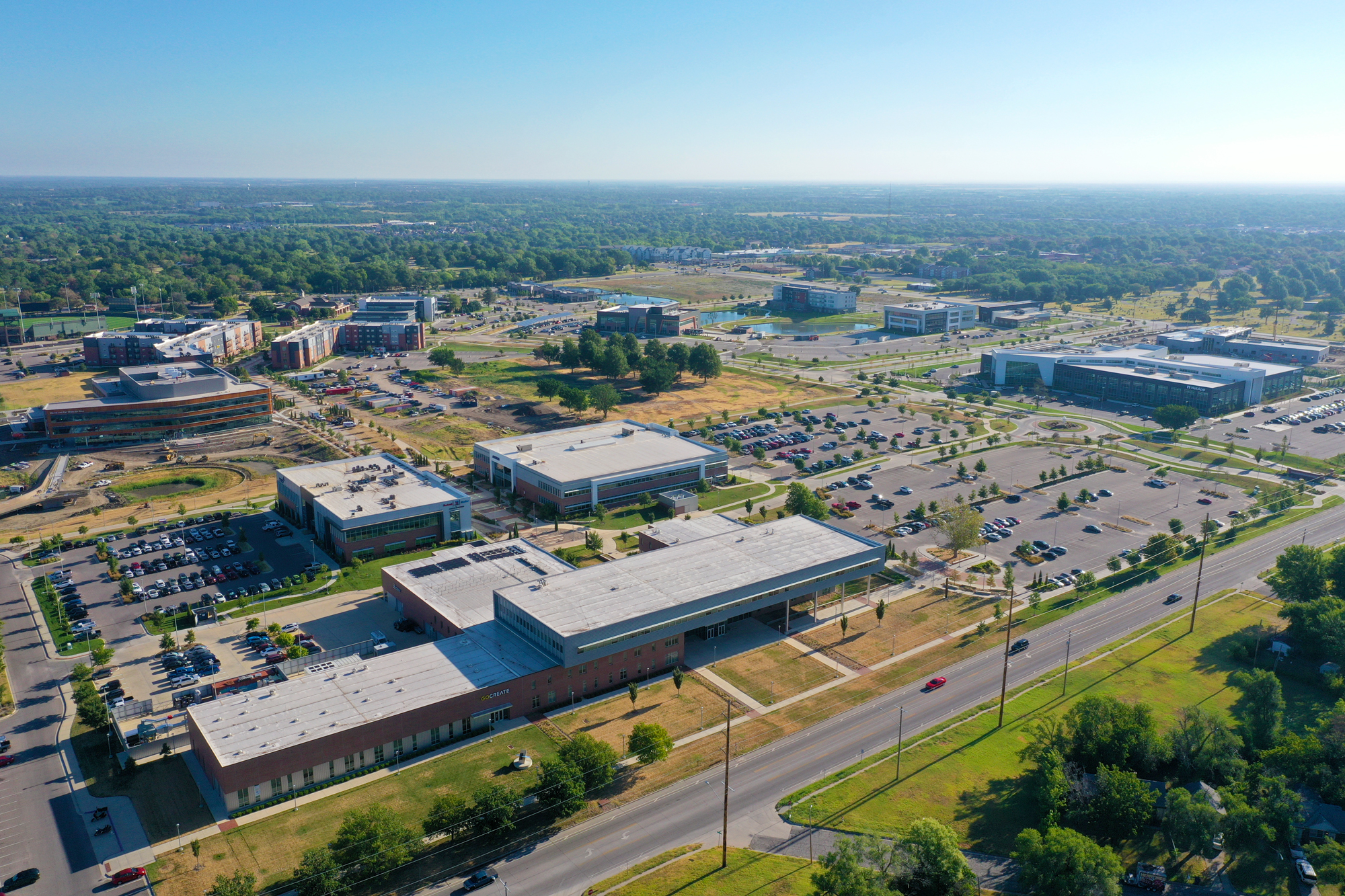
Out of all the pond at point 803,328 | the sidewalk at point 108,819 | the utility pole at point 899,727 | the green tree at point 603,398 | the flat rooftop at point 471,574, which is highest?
the pond at point 803,328

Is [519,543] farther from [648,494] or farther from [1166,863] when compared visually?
[1166,863]

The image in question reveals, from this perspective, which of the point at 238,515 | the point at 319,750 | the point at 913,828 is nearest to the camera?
the point at 913,828

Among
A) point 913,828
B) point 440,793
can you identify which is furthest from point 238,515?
point 913,828

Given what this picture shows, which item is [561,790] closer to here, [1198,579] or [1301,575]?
[1198,579]

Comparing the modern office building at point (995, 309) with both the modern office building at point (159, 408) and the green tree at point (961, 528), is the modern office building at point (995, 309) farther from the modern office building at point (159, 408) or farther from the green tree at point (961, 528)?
the modern office building at point (159, 408)

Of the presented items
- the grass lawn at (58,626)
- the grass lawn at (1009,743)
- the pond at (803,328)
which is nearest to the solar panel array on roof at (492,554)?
the grass lawn at (58,626)

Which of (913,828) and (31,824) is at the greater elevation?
(913,828)
